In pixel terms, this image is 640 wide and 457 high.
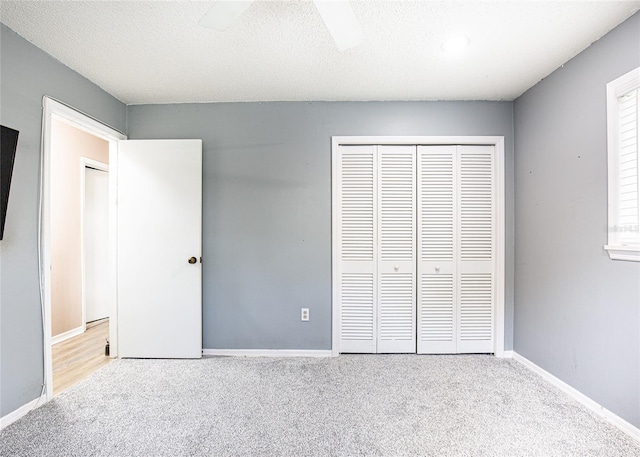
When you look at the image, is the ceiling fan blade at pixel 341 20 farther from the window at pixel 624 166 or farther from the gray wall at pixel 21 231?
the gray wall at pixel 21 231

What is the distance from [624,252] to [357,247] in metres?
1.74

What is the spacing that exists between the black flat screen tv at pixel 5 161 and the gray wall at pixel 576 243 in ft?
11.4

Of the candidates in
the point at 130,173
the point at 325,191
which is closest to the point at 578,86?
the point at 325,191

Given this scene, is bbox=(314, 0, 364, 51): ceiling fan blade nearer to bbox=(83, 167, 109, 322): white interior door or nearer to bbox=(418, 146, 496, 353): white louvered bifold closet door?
bbox=(418, 146, 496, 353): white louvered bifold closet door

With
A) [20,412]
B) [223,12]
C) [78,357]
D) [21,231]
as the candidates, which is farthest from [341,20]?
[78,357]

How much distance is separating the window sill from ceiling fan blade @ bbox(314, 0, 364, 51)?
186 centimetres

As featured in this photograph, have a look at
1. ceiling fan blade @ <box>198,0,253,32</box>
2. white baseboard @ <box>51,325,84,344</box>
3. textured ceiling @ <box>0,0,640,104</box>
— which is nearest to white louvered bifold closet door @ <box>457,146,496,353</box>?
textured ceiling @ <box>0,0,640,104</box>

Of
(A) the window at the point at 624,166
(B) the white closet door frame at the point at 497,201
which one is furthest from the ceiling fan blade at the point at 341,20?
(A) the window at the point at 624,166

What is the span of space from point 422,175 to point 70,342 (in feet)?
12.9

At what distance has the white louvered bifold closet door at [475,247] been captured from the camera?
270cm

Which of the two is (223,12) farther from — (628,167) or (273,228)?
(628,167)

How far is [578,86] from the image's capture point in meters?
1.99

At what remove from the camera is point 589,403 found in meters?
A: 1.89

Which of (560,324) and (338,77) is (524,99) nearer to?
(338,77)
